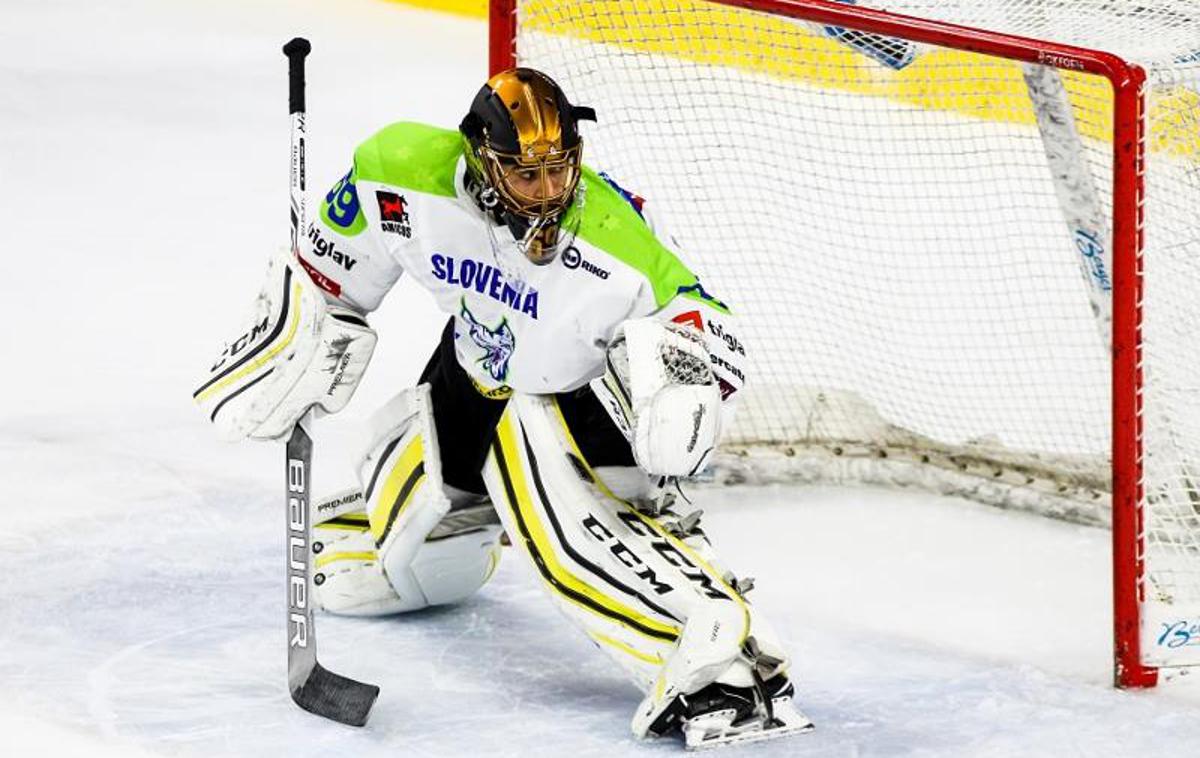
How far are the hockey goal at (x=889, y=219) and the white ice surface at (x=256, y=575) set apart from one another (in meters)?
0.18

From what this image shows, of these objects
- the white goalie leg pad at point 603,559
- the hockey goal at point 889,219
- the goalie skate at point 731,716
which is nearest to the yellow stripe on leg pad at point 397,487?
the white goalie leg pad at point 603,559

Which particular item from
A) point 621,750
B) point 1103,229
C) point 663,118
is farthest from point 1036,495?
point 621,750

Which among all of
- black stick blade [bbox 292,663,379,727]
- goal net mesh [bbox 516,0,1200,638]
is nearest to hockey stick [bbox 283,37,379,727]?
black stick blade [bbox 292,663,379,727]

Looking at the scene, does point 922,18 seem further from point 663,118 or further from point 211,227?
point 211,227

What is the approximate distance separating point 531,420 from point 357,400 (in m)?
1.52

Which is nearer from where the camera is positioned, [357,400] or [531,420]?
[531,420]

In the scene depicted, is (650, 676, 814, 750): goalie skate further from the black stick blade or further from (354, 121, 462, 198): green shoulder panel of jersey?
(354, 121, 462, 198): green shoulder panel of jersey

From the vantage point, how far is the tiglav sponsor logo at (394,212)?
131 inches

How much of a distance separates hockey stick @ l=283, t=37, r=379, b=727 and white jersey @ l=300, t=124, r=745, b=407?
0.11 metres

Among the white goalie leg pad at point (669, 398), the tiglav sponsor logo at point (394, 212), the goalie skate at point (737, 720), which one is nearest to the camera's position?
the white goalie leg pad at point (669, 398)

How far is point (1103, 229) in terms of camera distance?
12.6 feet

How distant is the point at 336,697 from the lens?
3225 millimetres

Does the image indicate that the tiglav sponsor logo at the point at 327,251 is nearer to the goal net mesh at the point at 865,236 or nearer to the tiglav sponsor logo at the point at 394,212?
the tiglav sponsor logo at the point at 394,212

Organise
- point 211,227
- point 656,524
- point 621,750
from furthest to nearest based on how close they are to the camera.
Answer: point 211,227
point 656,524
point 621,750
